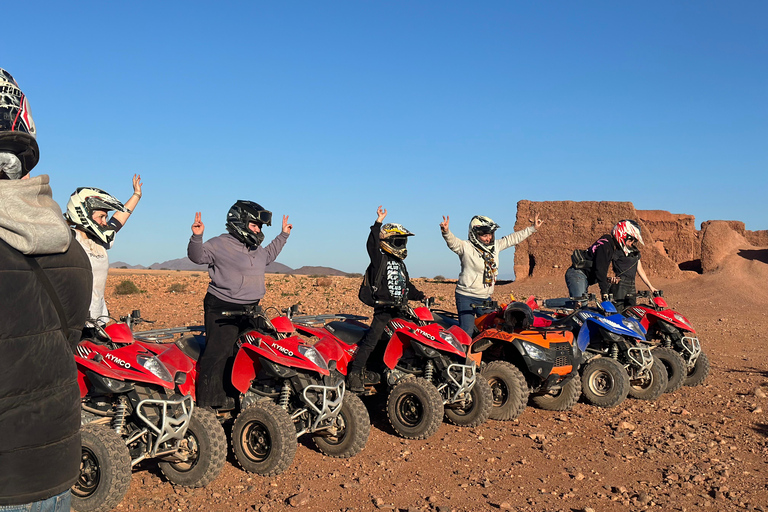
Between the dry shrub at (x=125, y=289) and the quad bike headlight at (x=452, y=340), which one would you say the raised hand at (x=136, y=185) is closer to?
the quad bike headlight at (x=452, y=340)

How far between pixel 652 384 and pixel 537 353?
2020mm

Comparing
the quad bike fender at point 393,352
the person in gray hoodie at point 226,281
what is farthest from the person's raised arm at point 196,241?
the quad bike fender at point 393,352

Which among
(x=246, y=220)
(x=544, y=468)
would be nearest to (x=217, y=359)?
(x=246, y=220)

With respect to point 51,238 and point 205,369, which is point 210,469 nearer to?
point 205,369

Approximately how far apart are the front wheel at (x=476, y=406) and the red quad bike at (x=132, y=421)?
2.68 m

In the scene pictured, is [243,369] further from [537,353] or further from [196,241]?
[537,353]

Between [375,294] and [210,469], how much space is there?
2490 mm

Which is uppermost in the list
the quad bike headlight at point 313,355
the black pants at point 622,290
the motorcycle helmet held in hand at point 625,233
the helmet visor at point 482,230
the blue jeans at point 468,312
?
the motorcycle helmet held in hand at point 625,233

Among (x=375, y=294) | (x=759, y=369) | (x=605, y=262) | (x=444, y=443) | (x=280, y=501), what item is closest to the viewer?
(x=280, y=501)

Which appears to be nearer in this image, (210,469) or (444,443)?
(210,469)

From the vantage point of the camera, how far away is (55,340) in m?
2.00

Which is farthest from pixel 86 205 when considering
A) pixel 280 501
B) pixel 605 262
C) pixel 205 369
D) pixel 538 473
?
pixel 605 262

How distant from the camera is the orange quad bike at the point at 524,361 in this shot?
7.09 meters

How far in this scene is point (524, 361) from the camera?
7.23 m
